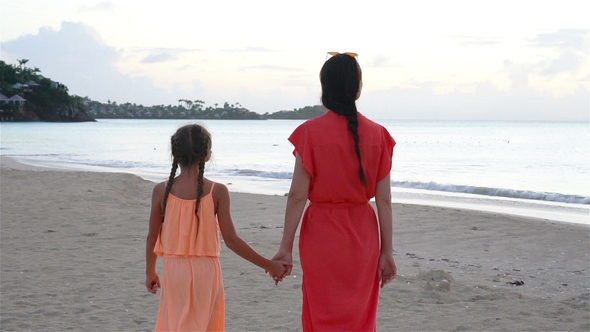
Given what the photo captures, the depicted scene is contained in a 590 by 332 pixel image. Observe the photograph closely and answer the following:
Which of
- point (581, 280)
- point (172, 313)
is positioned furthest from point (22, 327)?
point (581, 280)

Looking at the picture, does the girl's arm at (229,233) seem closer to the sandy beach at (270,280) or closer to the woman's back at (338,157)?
the woman's back at (338,157)

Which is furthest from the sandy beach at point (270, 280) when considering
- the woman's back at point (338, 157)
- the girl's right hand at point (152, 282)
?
the woman's back at point (338, 157)

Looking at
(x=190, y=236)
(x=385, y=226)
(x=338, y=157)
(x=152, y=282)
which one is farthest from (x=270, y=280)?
(x=338, y=157)

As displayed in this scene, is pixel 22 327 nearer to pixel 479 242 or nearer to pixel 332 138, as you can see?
pixel 332 138

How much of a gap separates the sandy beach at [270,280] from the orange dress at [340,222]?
185 cm

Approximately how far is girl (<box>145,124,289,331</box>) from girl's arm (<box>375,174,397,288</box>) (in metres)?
0.77

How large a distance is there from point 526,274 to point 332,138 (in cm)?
457

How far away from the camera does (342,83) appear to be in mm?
3043

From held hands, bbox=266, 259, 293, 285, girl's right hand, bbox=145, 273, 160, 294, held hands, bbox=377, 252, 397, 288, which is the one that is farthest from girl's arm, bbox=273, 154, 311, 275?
girl's right hand, bbox=145, 273, 160, 294

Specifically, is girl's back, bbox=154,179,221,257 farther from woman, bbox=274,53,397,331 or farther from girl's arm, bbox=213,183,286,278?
woman, bbox=274,53,397,331

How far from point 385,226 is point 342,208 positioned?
0.77 feet

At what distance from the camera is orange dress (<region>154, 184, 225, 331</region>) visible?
3072 millimetres

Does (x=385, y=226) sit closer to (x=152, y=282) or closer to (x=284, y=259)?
(x=284, y=259)

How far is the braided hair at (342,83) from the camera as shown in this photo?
9.97 ft
